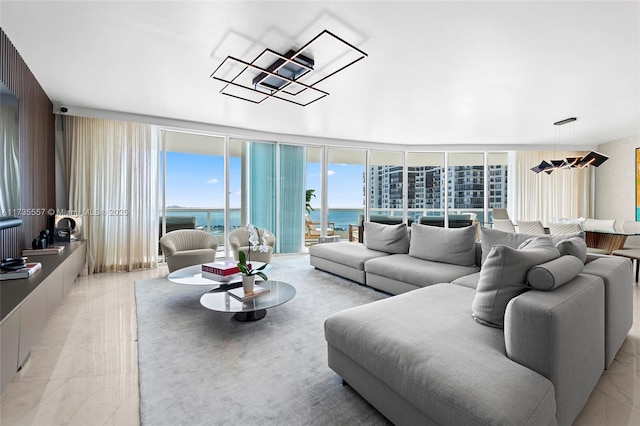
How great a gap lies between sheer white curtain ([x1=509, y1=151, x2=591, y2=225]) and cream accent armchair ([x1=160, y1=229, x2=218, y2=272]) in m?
7.08

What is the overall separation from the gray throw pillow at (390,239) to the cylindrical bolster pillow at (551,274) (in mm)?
2428

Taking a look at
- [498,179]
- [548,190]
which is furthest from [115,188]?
[548,190]

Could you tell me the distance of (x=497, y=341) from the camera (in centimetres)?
151

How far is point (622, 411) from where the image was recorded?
1.62m

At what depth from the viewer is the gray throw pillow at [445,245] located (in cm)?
334

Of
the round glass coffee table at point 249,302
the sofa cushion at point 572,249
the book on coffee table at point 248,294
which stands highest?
the sofa cushion at point 572,249

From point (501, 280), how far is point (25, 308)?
2.78m

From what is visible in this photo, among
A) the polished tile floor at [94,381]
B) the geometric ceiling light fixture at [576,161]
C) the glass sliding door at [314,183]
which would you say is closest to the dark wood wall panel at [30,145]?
the polished tile floor at [94,381]

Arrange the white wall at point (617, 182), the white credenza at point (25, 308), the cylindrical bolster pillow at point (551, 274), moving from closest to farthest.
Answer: the cylindrical bolster pillow at point (551, 274) < the white credenza at point (25, 308) < the white wall at point (617, 182)

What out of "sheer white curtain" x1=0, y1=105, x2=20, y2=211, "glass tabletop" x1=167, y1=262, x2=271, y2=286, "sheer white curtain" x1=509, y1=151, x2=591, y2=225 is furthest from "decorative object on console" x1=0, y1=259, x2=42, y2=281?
"sheer white curtain" x1=509, y1=151, x2=591, y2=225

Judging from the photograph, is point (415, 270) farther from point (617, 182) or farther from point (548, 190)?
point (617, 182)

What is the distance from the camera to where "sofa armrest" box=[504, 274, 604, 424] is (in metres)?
1.27

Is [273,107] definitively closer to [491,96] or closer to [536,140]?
[491,96]

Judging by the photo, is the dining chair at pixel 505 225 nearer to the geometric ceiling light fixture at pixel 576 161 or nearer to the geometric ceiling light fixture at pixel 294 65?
the geometric ceiling light fixture at pixel 576 161
